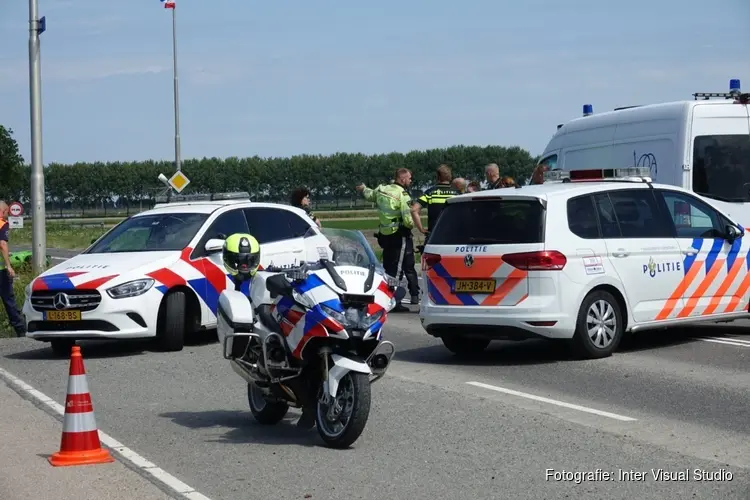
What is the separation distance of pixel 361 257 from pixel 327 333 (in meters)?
0.68

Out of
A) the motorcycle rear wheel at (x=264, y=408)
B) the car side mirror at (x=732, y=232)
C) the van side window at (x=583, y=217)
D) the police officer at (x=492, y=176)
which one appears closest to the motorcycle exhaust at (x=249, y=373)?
the motorcycle rear wheel at (x=264, y=408)

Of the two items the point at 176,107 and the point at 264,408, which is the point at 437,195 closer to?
the point at 264,408

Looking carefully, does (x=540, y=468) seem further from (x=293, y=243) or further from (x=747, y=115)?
(x=747, y=115)

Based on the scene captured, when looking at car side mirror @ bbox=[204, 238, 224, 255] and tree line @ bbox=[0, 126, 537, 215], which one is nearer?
car side mirror @ bbox=[204, 238, 224, 255]

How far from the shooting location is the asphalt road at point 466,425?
6.69 meters

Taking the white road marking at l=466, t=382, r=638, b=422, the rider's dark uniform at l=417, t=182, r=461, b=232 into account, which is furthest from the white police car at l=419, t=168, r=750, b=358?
the rider's dark uniform at l=417, t=182, r=461, b=232

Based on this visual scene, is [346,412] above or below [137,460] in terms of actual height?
above

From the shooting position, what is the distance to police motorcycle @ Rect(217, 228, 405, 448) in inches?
293

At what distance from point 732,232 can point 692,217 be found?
541mm

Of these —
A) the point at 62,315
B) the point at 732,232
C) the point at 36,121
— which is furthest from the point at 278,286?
the point at 36,121

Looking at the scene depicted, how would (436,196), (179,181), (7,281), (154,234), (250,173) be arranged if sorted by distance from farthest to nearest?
(250,173) → (179,181) → (436,196) → (7,281) → (154,234)

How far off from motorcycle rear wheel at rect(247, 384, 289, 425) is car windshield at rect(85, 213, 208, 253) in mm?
5143

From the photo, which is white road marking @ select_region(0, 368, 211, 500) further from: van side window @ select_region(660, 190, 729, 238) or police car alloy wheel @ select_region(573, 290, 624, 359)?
van side window @ select_region(660, 190, 729, 238)

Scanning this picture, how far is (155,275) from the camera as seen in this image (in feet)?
42.6
